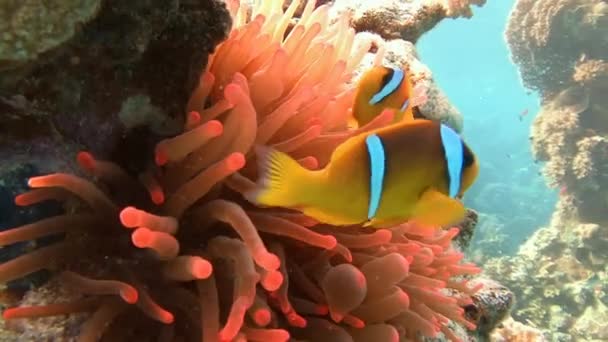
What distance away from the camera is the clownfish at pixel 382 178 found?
4.89 feet

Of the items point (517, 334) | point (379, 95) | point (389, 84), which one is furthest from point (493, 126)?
point (379, 95)

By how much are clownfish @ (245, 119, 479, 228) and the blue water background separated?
5.19 meters

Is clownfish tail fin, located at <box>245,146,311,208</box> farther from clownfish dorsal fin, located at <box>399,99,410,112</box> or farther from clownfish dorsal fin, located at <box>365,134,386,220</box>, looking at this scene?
clownfish dorsal fin, located at <box>399,99,410,112</box>

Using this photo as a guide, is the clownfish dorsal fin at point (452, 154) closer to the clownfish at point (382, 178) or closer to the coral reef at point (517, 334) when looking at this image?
the clownfish at point (382, 178)

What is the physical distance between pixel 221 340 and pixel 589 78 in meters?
12.9

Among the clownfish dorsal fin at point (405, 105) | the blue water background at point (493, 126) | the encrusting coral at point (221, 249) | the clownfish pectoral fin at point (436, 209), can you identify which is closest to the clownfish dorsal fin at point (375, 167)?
the clownfish pectoral fin at point (436, 209)

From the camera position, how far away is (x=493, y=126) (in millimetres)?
41594

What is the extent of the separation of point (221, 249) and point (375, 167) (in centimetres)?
57

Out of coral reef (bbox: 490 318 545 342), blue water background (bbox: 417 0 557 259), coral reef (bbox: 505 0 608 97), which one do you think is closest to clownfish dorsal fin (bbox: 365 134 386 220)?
coral reef (bbox: 490 318 545 342)

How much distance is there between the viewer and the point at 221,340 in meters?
1.56

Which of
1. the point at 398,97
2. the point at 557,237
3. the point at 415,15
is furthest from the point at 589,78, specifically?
the point at 398,97

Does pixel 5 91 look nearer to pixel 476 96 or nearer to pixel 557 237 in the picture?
pixel 557 237

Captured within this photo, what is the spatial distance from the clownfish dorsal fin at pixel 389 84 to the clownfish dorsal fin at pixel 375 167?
0.82 metres

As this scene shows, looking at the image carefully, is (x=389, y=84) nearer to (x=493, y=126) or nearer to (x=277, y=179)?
(x=277, y=179)
